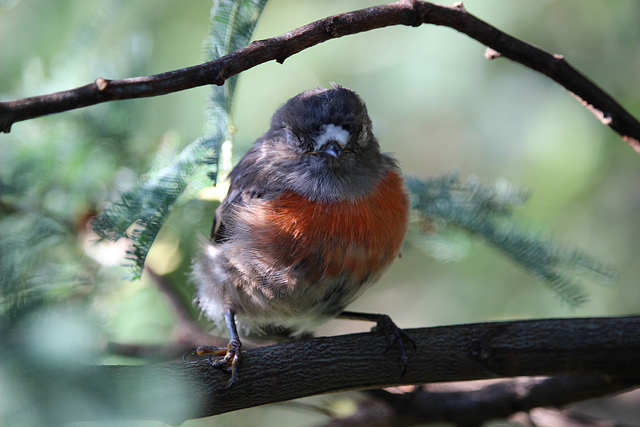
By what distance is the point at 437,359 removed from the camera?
2.41 metres

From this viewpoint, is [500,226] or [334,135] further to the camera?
[500,226]

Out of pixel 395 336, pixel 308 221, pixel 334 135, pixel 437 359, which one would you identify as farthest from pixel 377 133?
pixel 437 359

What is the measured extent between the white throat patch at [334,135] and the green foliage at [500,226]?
24.6 inches

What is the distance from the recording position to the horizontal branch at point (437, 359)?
2209 mm

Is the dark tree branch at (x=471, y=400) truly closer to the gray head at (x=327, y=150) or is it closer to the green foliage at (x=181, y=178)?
the gray head at (x=327, y=150)

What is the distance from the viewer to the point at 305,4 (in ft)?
13.6

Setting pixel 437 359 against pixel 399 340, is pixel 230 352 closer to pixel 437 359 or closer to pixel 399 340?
pixel 399 340

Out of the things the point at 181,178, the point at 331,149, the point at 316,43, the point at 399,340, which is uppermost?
the point at 331,149

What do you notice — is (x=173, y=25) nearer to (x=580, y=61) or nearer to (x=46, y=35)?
(x=46, y=35)

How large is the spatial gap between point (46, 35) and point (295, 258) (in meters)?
2.58

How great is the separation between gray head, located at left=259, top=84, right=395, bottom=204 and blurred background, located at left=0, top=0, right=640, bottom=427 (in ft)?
1.73

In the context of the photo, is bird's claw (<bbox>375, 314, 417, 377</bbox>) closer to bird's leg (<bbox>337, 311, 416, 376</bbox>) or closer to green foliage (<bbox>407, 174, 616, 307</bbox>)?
bird's leg (<bbox>337, 311, 416, 376</bbox>)

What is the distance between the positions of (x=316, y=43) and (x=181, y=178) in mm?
673

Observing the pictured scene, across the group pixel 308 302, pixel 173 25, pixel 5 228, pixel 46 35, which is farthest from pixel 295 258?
pixel 46 35
